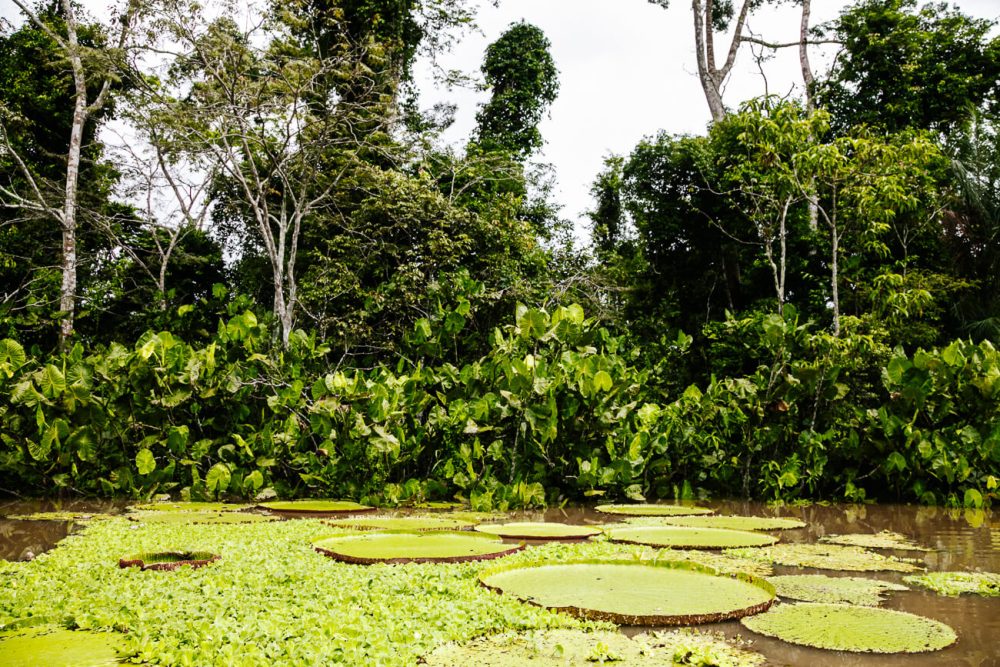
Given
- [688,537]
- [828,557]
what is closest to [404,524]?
[688,537]

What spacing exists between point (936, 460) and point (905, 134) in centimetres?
771

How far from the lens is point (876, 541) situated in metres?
3.90

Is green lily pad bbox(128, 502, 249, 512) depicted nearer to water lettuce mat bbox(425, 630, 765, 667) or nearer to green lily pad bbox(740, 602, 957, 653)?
water lettuce mat bbox(425, 630, 765, 667)

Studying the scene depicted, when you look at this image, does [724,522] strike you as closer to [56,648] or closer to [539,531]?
[539,531]

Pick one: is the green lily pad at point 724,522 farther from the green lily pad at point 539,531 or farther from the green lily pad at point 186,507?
the green lily pad at point 186,507

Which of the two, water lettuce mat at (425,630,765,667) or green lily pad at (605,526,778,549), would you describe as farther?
green lily pad at (605,526,778,549)

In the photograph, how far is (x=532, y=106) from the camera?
17531mm

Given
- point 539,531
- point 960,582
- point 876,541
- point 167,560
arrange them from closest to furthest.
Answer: point 960,582, point 167,560, point 876,541, point 539,531

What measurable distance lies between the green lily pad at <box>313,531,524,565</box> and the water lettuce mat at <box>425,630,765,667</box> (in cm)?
121

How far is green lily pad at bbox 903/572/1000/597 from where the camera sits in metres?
2.65

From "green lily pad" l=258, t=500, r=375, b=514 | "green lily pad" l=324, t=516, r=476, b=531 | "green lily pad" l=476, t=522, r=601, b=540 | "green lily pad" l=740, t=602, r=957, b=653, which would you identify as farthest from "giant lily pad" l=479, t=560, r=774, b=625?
"green lily pad" l=258, t=500, r=375, b=514

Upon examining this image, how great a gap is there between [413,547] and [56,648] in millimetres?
1834

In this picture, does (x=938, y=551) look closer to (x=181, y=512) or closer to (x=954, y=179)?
(x=181, y=512)

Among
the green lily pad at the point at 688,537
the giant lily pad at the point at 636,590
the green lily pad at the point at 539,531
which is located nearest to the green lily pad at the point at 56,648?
the giant lily pad at the point at 636,590
